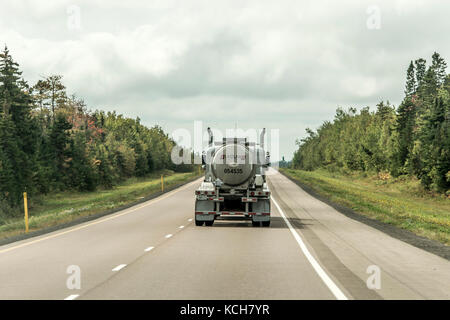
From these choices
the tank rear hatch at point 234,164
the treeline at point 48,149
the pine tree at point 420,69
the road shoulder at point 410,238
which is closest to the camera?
the road shoulder at point 410,238

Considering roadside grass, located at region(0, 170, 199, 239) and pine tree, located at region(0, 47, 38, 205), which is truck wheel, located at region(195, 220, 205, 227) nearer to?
roadside grass, located at region(0, 170, 199, 239)

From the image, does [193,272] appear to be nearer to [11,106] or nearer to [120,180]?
[11,106]

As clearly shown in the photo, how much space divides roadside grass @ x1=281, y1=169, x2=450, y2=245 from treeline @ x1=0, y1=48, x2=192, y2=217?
2914 cm

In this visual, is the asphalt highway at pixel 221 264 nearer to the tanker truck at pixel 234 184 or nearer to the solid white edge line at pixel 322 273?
the solid white edge line at pixel 322 273

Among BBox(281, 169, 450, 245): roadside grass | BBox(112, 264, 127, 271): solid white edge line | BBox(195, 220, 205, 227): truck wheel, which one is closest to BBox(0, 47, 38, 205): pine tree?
BBox(281, 169, 450, 245): roadside grass

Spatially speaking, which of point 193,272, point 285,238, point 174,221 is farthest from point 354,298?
point 174,221

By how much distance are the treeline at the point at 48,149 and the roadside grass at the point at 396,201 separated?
29.1m

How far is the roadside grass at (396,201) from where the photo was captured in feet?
72.7

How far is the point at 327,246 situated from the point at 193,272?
549 centimetres

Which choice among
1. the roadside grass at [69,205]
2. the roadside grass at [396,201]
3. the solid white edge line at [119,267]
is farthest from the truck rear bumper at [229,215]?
the solid white edge line at [119,267]

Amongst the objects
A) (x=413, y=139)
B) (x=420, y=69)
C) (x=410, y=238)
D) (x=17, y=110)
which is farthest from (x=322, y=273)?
(x=420, y=69)

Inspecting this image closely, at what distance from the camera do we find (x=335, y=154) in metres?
142

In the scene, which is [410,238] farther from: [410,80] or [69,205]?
[410,80]

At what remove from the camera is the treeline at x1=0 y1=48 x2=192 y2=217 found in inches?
2222
